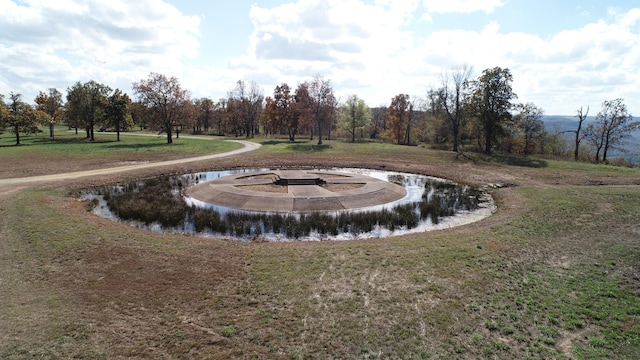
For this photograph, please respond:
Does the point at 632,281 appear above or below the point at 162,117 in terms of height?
below

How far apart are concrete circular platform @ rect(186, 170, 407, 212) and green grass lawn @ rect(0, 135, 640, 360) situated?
608cm

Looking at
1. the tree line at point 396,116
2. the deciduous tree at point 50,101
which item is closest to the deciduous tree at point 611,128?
the tree line at point 396,116

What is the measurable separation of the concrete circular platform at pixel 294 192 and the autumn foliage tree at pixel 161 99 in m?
30.4

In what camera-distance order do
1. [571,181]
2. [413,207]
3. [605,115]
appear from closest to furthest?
[413,207] → [571,181] → [605,115]

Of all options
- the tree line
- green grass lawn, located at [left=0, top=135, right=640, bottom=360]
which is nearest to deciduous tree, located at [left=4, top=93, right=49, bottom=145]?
the tree line

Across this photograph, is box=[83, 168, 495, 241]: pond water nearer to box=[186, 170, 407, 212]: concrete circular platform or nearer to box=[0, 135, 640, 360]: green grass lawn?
box=[186, 170, 407, 212]: concrete circular platform

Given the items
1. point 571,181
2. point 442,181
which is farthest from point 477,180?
point 571,181

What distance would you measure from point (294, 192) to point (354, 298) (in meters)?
13.1

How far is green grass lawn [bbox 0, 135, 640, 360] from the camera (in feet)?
24.4

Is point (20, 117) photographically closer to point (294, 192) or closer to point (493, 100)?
point (294, 192)

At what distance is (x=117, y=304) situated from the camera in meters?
8.83

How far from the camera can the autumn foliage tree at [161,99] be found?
166 ft

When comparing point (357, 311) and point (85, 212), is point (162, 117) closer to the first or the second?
point (85, 212)

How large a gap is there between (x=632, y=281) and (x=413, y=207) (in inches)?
407
